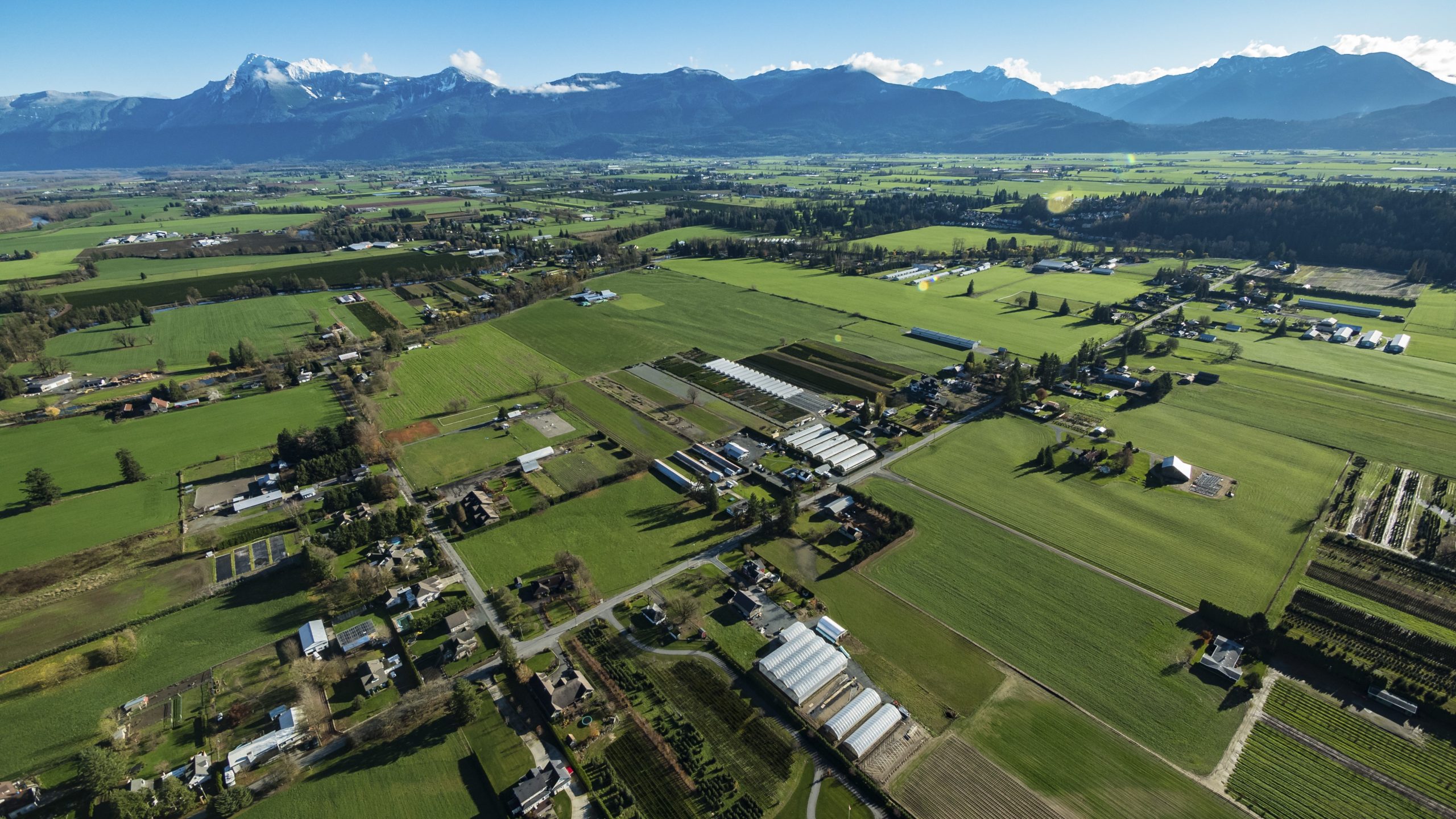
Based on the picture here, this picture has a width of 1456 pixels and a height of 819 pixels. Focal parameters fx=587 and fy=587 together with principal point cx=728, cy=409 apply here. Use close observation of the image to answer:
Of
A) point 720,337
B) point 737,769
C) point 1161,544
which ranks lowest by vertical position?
point 737,769

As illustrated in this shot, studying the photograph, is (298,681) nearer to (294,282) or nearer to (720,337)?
(720,337)

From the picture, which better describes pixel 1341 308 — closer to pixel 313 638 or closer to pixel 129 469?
pixel 313 638

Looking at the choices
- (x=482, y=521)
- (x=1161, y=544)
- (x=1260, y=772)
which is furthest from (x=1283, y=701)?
(x=482, y=521)

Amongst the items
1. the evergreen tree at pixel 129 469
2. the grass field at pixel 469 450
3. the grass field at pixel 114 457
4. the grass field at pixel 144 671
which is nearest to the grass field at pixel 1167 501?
the grass field at pixel 469 450

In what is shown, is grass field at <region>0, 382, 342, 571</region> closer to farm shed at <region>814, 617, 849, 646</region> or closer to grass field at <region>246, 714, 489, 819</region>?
grass field at <region>246, 714, 489, 819</region>

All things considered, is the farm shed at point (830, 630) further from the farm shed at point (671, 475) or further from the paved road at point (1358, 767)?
the paved road at point (1358, 767)

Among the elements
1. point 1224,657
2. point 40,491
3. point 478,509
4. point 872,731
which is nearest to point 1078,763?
point 872,731
